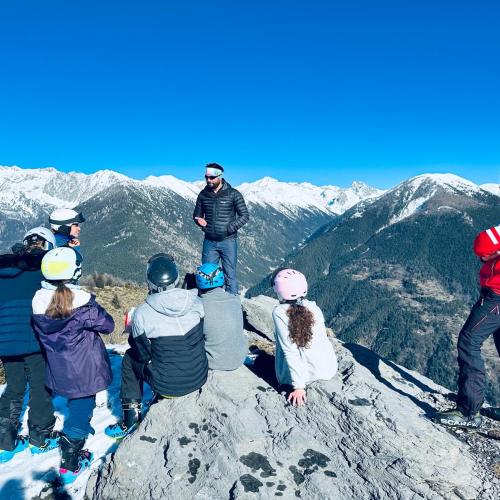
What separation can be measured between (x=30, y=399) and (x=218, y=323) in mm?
3874

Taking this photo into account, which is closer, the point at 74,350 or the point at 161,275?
the point at 74,350

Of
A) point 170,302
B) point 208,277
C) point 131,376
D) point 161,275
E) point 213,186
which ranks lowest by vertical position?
point 131,376

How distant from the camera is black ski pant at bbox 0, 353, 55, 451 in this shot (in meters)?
7.24

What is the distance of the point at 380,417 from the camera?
21.8ft

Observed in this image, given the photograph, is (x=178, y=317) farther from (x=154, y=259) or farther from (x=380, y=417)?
(x=380, y=417)

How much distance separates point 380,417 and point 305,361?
172 centimetres

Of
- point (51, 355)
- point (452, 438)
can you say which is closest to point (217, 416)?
point (51, 355)

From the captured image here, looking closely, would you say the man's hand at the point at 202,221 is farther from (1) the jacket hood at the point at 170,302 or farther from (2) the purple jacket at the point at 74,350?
(2) the purple jacket at the point at 74,350

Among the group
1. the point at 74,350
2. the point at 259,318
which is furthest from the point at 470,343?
the point at 259,318

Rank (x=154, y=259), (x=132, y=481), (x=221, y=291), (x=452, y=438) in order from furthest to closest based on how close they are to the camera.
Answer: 1. (x=221, y=291)
2. (x=154, y=259)
3. (x=452, y=438)
4. (x=132, y=481)

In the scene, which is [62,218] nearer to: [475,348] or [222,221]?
[222,221]

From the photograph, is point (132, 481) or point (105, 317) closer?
point (132, 481)

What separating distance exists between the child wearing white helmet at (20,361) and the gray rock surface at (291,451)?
1.79 metres

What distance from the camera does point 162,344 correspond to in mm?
7215
